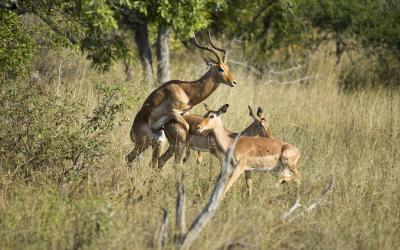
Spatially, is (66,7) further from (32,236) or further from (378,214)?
(378,214)

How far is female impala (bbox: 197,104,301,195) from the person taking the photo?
8.35 meters

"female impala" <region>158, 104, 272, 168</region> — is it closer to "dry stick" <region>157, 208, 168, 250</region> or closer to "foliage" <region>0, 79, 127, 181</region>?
"foliage" <region>0, 79, 127, 181</region>

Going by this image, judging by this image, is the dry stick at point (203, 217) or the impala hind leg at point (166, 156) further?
the impala hind leg at point (166, 156)

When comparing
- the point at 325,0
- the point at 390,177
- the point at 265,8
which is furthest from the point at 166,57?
the point at 390,177

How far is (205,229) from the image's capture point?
6.48 meters

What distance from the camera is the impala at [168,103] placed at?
30.7ft

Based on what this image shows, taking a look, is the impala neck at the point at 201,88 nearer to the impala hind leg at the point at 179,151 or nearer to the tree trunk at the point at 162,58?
the impala hind leg at the point at 179,151

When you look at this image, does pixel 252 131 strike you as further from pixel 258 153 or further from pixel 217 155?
pixel 258 153

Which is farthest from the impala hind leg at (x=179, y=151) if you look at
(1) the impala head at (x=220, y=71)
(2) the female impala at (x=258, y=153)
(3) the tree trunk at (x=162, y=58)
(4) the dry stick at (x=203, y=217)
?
(3) the tree trunk at (x=162, y=58)

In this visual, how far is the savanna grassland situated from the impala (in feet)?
0.77

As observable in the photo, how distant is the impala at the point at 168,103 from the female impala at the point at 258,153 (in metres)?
0.64

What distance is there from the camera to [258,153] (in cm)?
840

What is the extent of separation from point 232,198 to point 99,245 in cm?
216

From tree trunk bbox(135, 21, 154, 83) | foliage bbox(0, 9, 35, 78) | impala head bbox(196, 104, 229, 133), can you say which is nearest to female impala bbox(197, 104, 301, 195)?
impala head bbox(196, 104, 229, 133)
